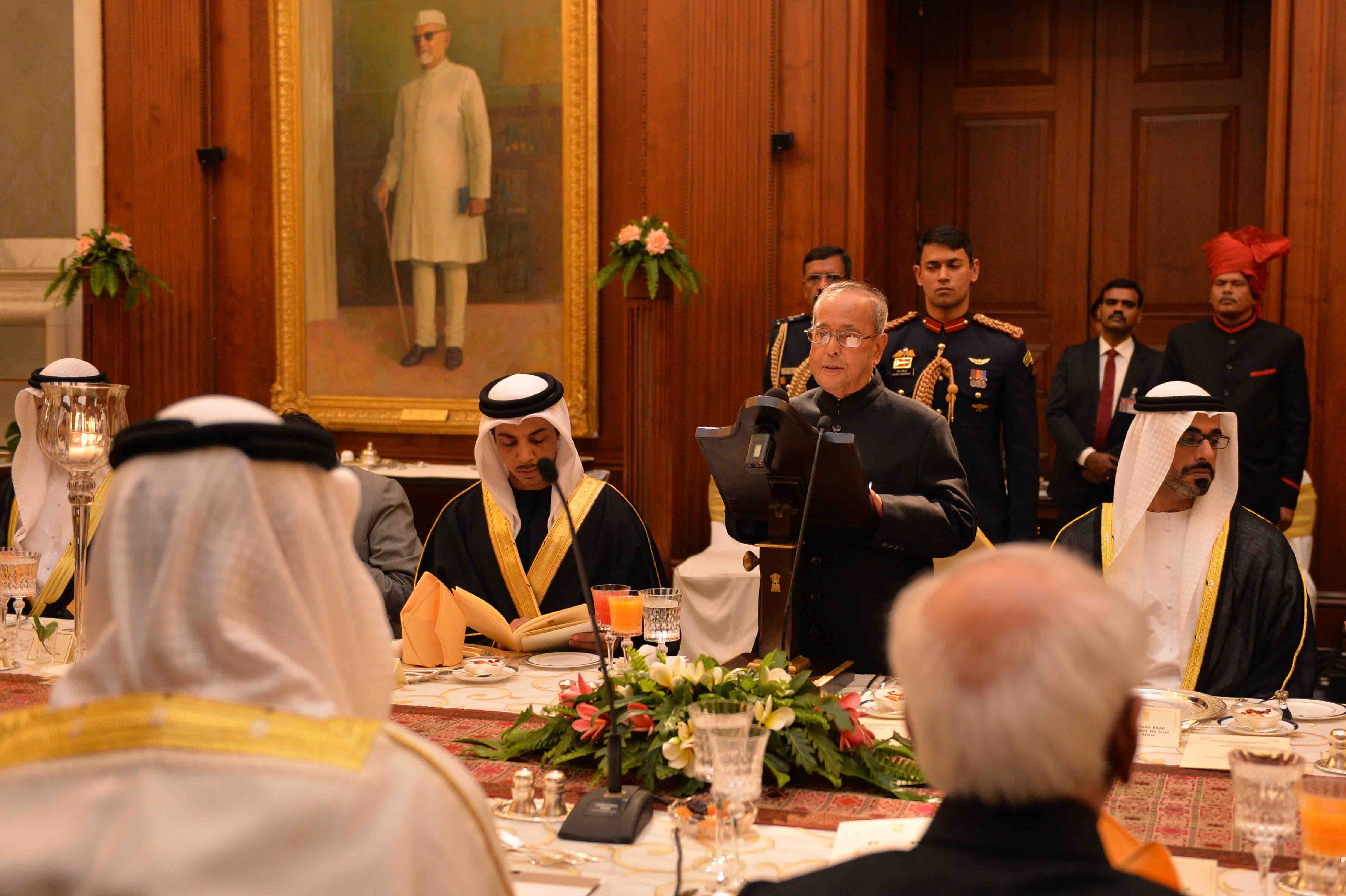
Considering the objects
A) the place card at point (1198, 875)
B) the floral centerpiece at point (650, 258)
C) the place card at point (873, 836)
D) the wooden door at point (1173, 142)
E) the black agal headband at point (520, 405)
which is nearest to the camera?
the place card at point (1198, 875)

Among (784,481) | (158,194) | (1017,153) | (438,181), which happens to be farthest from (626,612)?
(158,194)

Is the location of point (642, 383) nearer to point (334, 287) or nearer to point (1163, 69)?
point (334, 287)

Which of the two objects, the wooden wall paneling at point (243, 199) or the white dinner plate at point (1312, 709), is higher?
the wooden wall paneling at point (243, 199)

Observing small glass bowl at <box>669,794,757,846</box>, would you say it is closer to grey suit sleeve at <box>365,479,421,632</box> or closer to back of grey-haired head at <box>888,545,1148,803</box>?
back of grey-haired head at <box>888,545,1148,803</box>

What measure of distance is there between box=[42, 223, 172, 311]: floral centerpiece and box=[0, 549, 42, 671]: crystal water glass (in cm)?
417

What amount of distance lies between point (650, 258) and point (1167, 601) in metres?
3.23

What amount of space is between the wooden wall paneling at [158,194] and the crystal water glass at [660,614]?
5397mm

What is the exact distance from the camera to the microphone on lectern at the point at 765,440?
2.91m

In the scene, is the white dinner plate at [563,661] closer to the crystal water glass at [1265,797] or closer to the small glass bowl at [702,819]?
the small glass bowl at [702,819]

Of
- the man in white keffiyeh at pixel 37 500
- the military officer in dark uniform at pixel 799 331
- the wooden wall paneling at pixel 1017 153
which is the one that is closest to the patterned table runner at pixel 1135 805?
the man in white keffiyeh at pixel 37 500

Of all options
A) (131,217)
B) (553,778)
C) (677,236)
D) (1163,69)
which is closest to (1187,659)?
(553,778)

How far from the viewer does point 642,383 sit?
6164mm

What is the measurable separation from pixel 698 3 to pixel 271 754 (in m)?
6.05

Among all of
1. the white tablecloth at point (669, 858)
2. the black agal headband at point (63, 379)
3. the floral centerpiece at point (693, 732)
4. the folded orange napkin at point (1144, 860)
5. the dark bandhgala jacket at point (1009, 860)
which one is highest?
the black agal headband at point (63, 379)
